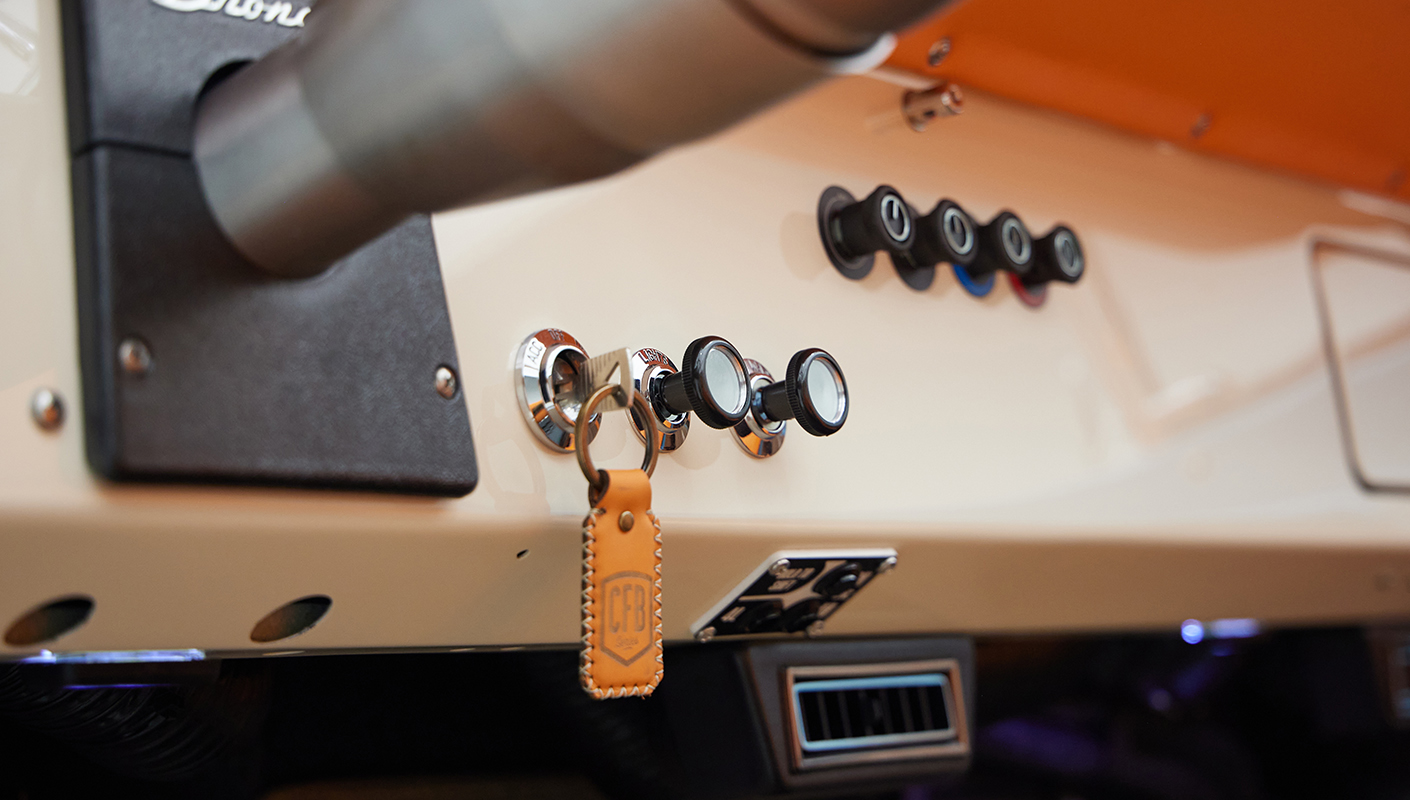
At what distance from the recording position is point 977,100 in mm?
890

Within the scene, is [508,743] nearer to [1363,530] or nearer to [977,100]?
[977,100]

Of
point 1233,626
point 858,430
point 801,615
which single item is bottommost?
point 1233,626

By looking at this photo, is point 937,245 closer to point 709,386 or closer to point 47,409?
point 709,386

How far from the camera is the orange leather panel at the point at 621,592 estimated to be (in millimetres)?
478

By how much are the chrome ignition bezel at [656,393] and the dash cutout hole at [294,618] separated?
175 millimetres

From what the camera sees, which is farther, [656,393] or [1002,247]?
[1002,247]

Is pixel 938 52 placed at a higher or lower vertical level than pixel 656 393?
higher

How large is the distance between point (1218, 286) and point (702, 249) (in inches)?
24.2

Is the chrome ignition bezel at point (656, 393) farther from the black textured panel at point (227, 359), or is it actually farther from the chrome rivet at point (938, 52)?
the chrome rivet at point (938, 52)

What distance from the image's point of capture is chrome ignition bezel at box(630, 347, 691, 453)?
567mm

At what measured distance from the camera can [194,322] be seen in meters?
0.41

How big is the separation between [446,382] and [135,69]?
17cm

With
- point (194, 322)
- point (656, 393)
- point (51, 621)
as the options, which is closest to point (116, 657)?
point (51, 621)

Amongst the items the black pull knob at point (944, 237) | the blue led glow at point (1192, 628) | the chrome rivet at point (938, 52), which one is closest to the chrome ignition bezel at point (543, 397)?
the black pull knob at point (944, 237)
